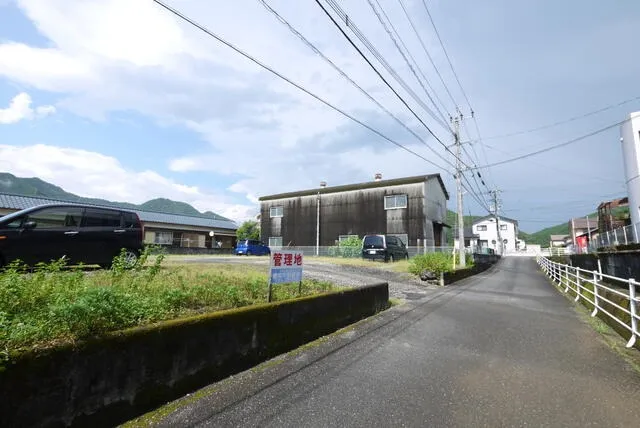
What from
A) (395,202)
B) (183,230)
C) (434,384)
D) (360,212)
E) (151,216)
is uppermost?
(395,202)

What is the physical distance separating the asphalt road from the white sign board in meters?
1.27

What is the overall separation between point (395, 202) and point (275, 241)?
13309mm

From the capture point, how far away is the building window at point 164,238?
33456 mm

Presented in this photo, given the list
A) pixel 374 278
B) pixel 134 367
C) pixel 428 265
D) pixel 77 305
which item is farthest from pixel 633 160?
pixel 77 305

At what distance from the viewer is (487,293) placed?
12.7 metres

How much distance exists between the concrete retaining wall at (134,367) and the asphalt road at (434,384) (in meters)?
0.27

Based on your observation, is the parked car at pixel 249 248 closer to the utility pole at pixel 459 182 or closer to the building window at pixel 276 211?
the building window at pixel 276 211

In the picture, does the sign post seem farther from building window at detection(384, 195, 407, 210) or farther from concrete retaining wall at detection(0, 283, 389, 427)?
building window at detection(384, 195, 407, 210)

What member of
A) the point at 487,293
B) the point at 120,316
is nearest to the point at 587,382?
the point at 120,316

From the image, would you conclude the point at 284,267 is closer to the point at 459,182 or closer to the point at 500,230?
the point at 459,182

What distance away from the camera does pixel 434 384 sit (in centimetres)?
409

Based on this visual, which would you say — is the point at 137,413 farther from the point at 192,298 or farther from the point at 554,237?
the point at 554,237

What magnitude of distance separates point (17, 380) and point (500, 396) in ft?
14.9

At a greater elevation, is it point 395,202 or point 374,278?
point 395,202
